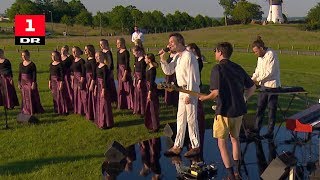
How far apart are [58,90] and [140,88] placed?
256 centimetres

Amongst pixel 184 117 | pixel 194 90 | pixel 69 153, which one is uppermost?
pixel 194 90

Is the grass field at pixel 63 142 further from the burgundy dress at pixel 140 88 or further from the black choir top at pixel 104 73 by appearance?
the black choir top at pixel 104 73

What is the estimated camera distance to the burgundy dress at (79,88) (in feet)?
37.2

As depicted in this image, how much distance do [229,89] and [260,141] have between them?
108 inches

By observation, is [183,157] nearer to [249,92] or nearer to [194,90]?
[194,90]

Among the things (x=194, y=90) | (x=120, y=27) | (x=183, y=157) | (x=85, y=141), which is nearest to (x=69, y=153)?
(x=85, y=141)

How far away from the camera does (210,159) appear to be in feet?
25.7

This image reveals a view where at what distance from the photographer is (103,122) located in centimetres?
1061

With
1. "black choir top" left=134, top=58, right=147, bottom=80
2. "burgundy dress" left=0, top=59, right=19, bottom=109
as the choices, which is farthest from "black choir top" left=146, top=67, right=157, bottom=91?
"burgundy dress" left=0, top=59, right=19, bottom=109

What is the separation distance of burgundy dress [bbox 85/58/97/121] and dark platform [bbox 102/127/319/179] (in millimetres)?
2423

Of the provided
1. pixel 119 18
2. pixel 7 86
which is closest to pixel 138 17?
pixel 119 18

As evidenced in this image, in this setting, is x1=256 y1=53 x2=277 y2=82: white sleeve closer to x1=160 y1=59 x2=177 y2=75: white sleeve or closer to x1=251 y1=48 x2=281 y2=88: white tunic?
x1=251 y1=48 x2=281 y2=88: white tunic

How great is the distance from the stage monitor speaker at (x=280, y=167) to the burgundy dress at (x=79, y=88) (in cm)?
622

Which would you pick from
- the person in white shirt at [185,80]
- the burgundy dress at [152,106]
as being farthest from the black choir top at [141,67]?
the person in white shirt at [185,80]
